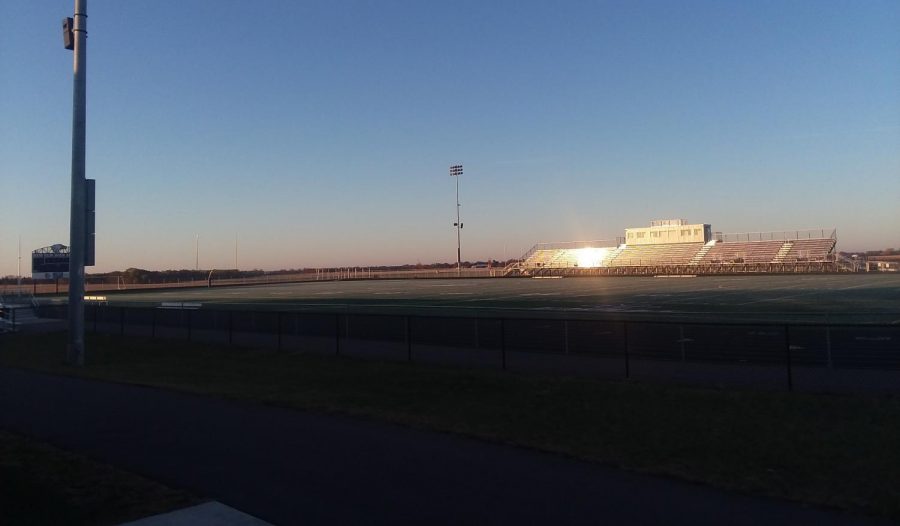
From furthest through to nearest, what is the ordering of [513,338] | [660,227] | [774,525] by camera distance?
[660,227] < [513,338] < [774,525]

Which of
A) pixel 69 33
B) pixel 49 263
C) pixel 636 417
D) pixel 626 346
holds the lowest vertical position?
pixel 636 417

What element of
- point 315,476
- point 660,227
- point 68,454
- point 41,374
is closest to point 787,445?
point 315,476

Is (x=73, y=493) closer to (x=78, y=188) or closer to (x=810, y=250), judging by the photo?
(x=78, y=188)

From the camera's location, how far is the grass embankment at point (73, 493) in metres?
6.65

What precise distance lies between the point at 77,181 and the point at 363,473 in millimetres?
16639

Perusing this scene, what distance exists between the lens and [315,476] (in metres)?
8.01

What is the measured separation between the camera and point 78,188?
20.4 metres

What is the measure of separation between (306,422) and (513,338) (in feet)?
42.3

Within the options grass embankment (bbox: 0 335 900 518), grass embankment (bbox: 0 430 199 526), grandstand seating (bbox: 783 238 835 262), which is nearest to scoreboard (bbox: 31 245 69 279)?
grass embankment (bbox: 0 335 900 518)

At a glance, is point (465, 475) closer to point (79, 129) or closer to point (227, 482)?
point (227, 482)

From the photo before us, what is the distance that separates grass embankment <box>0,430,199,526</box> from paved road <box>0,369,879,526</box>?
35cm

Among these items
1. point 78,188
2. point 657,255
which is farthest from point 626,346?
point 657,255

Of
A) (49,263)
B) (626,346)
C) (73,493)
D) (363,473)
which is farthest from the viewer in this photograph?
(49,263)

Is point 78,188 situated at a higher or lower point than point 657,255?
lower
